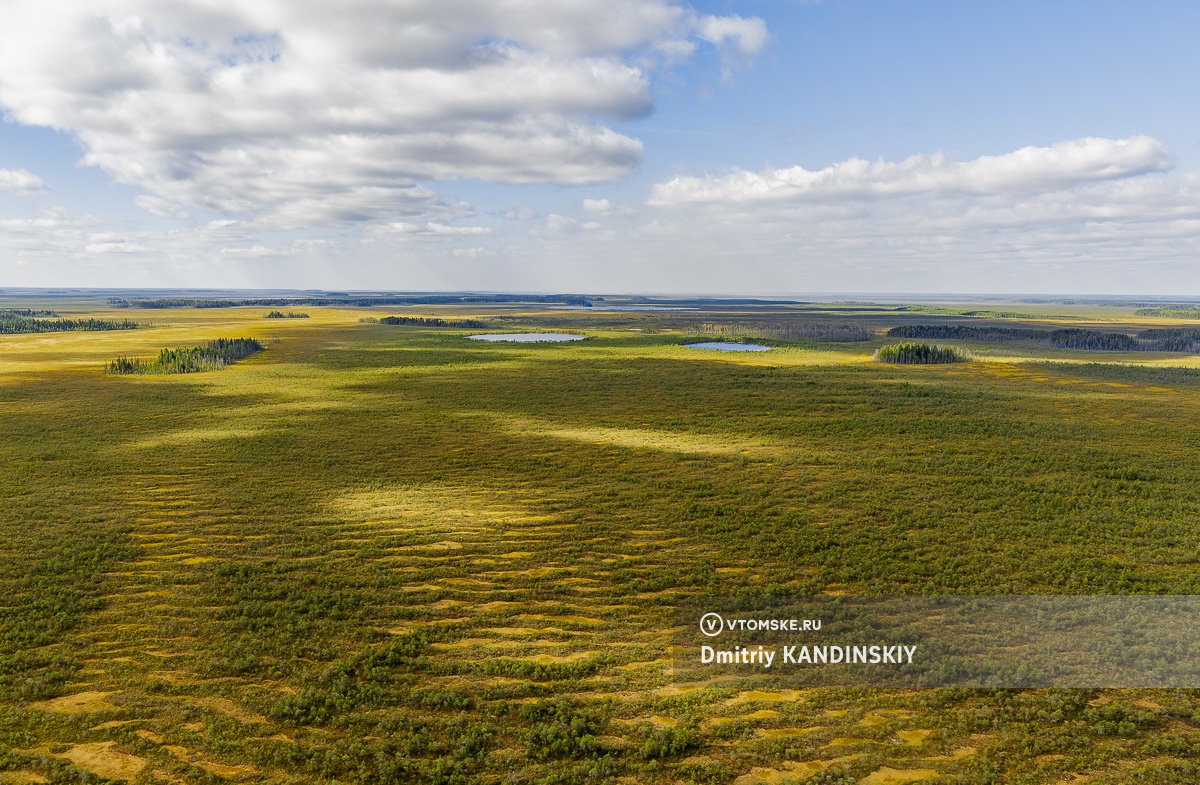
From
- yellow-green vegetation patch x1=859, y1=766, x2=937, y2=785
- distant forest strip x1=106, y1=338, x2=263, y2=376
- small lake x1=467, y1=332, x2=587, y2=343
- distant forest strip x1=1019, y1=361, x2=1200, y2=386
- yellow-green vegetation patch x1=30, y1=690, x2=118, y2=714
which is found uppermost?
small lake x1=467, y1=332, x2=587, y2=343

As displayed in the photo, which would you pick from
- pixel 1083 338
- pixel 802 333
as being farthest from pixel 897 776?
pixel 802 333

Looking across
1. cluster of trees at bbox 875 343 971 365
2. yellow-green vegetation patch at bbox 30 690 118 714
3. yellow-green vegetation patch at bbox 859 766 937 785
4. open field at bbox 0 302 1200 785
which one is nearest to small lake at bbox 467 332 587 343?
cluster of trees at bbox 875 343 971 365

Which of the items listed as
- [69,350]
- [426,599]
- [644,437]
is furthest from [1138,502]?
[69,350]

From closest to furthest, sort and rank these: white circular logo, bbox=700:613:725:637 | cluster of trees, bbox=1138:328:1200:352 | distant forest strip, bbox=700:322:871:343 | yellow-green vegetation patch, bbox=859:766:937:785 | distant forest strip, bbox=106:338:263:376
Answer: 1. yellow-green vegetation patch, bbox=859:766:937:785
2. white circular logo, bbox=700:613:725:637
3. distant forest strip, bbox=106:338:263:376
4. cluster of trees, bbox=1138:328:1200:352
5. distant forest strip, bbox=700:322:871:343

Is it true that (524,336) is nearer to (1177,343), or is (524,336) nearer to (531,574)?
(1177,343)

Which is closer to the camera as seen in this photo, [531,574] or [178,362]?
[531,574]

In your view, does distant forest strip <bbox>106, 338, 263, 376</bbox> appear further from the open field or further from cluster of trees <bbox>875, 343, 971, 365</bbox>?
cluster of trees <bbox>875, 343, 971, 365</bbox>

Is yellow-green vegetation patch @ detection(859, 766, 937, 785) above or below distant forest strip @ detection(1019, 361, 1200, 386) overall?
below
